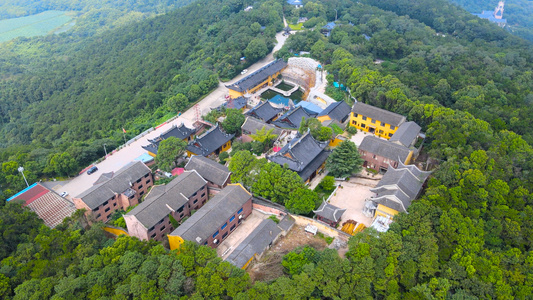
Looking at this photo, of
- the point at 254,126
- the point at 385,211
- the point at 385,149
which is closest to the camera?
the point at 385,211

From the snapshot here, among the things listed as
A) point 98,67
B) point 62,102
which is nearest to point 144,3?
point 98,67

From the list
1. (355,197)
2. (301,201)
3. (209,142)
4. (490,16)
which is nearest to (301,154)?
(355,197)

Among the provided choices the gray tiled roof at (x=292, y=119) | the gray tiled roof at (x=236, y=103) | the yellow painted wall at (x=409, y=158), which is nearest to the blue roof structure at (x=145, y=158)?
the gray tiled roof at (x=236, y=103)

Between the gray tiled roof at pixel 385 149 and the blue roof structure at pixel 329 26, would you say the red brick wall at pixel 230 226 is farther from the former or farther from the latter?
the blue roof structure at pixel 329 26

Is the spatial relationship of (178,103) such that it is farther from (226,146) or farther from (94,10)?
(94,10)

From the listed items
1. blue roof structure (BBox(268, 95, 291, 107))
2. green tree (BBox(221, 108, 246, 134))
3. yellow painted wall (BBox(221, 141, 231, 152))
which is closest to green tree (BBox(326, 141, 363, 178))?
yellow painted wall (BBox(221, 141, 231, 152))

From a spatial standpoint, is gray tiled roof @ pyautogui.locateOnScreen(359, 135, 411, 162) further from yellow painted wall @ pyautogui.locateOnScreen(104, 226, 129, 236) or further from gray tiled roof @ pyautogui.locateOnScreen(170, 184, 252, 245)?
yellow painted wall @ pyautogui.locateOnScreen(104, 226, 129, 236)

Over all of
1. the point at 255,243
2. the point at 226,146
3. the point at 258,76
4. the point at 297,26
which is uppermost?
the point at 255,243
